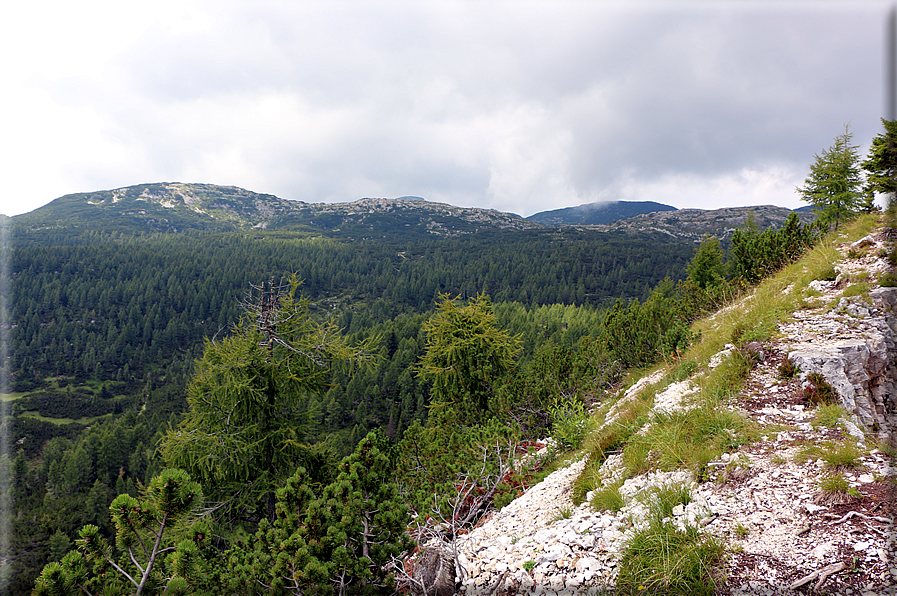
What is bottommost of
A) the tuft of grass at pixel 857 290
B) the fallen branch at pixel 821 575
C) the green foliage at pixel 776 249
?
the fallen branch at pixel 821 575

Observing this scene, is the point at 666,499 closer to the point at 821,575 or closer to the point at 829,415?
the point at 821,575

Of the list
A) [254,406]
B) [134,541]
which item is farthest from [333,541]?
[254,406]

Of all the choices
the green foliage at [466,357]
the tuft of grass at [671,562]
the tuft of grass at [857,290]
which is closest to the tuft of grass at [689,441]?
the tuft of grass at [671,562]

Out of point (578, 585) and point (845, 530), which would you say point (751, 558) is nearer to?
point (845, 530)

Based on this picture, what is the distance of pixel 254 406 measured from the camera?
9.57m

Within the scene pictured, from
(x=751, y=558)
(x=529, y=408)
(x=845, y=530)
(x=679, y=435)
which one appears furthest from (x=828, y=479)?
(x=529, y=408)

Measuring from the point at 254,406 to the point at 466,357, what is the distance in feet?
26.7

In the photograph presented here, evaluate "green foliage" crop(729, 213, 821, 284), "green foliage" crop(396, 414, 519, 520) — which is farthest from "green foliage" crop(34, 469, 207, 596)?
"green foliage" crop(729, 213, 821, 284)

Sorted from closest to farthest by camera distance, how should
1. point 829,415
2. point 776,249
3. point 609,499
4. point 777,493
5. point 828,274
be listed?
point 777,493
point 609,499
point 829,415
point 828,274
point 776,249

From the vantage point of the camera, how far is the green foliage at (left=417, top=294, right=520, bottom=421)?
15.1 meters

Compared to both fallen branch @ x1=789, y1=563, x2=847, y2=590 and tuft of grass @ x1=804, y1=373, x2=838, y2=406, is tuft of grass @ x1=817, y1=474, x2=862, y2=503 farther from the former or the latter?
tuft of grass @ x1=804, y1=373, x2=838, y2=406

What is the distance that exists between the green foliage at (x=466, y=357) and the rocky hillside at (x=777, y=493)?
8.87 meters

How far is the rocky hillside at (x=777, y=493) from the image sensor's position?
2.82 meters

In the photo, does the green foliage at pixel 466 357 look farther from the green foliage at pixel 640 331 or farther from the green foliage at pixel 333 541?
the green foliage at pixel 333 541
